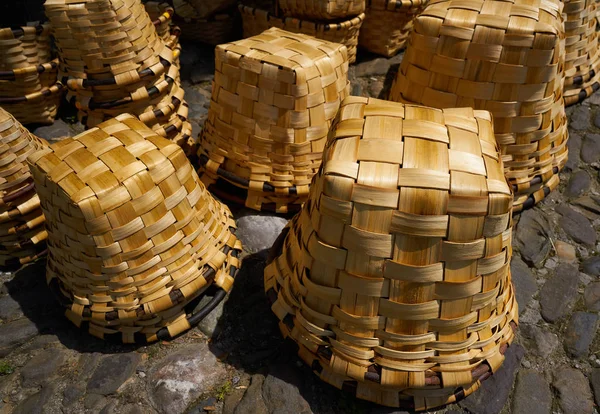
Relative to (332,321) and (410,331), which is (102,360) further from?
(410,331)

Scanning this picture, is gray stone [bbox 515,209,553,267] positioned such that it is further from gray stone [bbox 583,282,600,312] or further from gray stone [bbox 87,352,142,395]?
gray stone [bbox 87,352,142,395]

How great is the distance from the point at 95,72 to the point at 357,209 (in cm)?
178

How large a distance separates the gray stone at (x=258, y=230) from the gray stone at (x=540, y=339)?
1300mm

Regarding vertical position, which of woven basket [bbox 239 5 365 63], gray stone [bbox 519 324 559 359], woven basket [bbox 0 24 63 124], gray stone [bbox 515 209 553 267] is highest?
woven basket [bbox 239 5 365 63]

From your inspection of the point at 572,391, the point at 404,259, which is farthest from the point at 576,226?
the point at 404,259

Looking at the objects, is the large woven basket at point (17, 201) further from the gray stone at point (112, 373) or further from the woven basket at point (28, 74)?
the woven basket at point (28, 74)

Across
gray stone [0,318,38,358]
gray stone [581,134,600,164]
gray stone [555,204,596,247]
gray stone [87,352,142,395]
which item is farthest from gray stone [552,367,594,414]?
gray stone [0,318,38,358]

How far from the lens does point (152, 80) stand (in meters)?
2.69

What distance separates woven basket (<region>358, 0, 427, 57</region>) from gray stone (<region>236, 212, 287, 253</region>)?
218 cm

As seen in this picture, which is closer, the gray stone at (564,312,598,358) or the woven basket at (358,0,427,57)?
the gray stone at (564,312,598,358)

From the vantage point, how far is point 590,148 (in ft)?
10.3

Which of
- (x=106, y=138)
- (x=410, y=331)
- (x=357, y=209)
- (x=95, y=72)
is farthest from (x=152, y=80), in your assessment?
(x=410, y=331)

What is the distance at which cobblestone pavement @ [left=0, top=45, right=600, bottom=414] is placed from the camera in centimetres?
193

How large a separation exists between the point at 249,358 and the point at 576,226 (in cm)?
197
